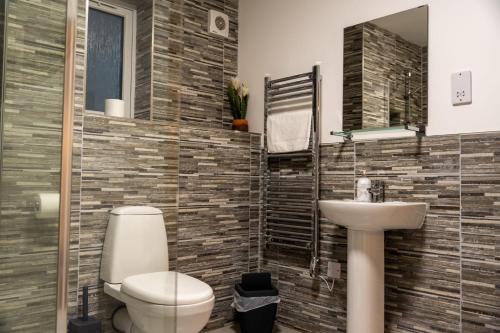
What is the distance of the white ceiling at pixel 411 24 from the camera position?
7.09ft

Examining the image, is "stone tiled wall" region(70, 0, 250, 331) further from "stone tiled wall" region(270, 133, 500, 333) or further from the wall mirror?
the wall mirror

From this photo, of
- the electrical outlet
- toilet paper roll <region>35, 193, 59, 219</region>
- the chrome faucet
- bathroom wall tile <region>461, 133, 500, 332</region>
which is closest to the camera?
toilet paper roll <region>35, 193, 59, 219</region>

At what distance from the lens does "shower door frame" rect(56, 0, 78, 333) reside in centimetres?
113

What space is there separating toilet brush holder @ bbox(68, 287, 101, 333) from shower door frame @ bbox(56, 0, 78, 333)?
0.97m

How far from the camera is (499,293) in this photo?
1.87m

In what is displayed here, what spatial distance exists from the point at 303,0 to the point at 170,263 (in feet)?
5.99

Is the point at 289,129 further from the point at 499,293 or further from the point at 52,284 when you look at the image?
the point at 52,284

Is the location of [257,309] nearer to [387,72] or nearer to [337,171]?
[337,171]

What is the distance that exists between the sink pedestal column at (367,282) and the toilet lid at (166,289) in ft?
2.36

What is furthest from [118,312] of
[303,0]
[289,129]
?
[303,0]

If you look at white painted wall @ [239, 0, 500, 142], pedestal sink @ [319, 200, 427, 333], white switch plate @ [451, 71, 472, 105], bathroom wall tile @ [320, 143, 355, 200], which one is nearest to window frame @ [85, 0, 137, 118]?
white painted wall @ [239, 0, 500, 142]

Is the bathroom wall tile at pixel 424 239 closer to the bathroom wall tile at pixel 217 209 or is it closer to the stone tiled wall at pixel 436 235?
the stone tiled wall at pixel 436 235

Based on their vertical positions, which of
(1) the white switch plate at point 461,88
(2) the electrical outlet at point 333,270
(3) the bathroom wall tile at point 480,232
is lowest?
(2) the electrical outlet at point 333,270

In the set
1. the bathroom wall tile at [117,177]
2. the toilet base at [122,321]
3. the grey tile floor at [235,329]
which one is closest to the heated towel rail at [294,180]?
the grey tile floor at [235,329]
